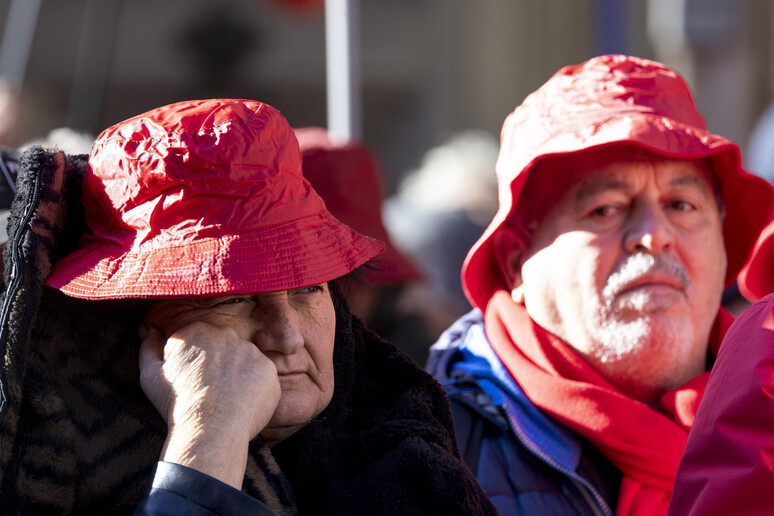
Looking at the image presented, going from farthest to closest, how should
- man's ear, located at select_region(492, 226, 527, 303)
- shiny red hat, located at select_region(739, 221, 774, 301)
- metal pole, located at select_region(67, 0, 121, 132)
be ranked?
1. metal pole, located at select_region(67, 0, 121, 132)
2. shiny red hat, located at select_region(739, 221, 774, 301)
3. man's ear, located at select_region(492, 226, 527, 303)

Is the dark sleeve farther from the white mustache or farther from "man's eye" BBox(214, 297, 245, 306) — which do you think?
the white mustache

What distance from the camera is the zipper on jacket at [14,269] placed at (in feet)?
5.40

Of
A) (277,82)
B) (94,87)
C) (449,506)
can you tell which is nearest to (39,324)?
(449,506)

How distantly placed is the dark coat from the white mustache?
0.67m

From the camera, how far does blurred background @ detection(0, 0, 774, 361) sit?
7.07 meters

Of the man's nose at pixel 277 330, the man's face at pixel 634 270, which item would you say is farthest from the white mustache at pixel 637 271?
the man's nose at pixel 277 330

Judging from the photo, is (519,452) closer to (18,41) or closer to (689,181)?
(689,181)

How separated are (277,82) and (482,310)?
6406mm

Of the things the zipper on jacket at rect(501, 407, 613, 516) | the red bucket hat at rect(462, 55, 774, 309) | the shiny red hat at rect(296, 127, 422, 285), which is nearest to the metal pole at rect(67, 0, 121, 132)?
the shiny red hat at rect(296, 127, 422, 285)

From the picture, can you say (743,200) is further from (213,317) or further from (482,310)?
(213,317)

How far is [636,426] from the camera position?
2283 mm

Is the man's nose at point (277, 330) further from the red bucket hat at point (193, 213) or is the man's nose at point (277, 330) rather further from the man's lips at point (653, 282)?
the man's lips at point (653, 282)

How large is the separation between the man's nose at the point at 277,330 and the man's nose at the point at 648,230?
0.99 meters

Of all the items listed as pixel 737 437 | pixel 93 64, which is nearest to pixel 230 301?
pixel 737 437
